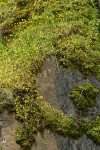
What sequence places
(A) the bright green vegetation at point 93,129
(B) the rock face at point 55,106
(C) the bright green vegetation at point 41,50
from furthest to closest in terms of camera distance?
1. (A) the bright green vegetation at point 93,129
2. (C) the bright green vegetation at point 41,50
3. (B) the rock face at point 55,106

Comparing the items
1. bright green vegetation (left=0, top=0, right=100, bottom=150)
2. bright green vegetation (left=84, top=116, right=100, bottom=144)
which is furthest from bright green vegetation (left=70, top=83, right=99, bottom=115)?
bright green vegetation (left=84, top=116, right=100, bottom=144)

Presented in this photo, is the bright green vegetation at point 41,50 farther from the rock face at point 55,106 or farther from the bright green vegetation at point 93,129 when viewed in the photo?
the rock face at point 55,106

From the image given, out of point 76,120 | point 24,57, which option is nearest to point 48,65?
point 24,57

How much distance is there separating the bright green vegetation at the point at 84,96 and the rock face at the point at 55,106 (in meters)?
0.11

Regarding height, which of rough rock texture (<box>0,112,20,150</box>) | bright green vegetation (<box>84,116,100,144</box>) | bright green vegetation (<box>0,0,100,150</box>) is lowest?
bright green vegetation (<box>84,116,100,144</box>)

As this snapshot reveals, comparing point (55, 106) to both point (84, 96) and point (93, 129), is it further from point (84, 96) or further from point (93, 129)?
point (93, 129)

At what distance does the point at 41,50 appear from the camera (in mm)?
9172

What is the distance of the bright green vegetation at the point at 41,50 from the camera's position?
Answer: 7746 mm

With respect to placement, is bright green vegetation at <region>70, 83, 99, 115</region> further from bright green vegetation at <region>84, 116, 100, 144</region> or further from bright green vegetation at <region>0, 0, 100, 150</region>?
bright green vegetation at <region>84, 116, 100, 144</region>

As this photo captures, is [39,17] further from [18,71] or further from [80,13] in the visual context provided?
[18,71]

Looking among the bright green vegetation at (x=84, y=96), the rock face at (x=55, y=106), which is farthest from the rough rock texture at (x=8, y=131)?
the bright green vegetation at (x=84, y=96)

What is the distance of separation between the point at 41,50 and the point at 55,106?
5.58 feet

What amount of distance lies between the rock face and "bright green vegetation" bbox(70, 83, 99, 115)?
4.2 inches

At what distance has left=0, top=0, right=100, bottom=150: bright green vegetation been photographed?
7.75m
